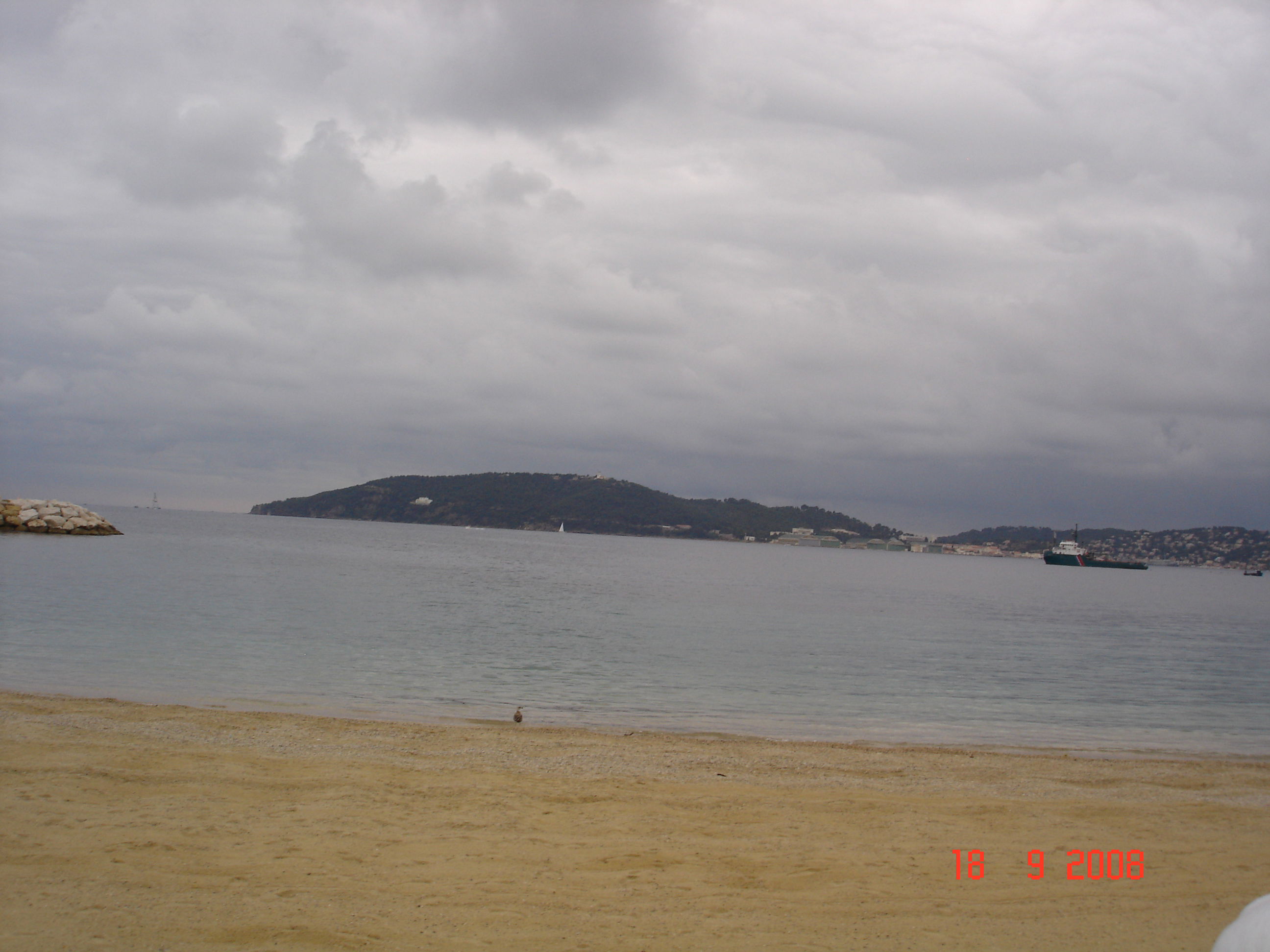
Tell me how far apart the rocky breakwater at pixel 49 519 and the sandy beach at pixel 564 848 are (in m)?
80.6

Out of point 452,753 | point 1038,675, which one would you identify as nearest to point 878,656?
point 1038,675

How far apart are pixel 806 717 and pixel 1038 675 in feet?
40.9

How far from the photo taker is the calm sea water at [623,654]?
16.3 metres

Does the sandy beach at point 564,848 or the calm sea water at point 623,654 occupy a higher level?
the sandy beach at point 564,848

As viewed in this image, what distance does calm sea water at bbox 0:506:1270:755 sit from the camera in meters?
16.3

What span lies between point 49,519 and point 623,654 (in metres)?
76.7
